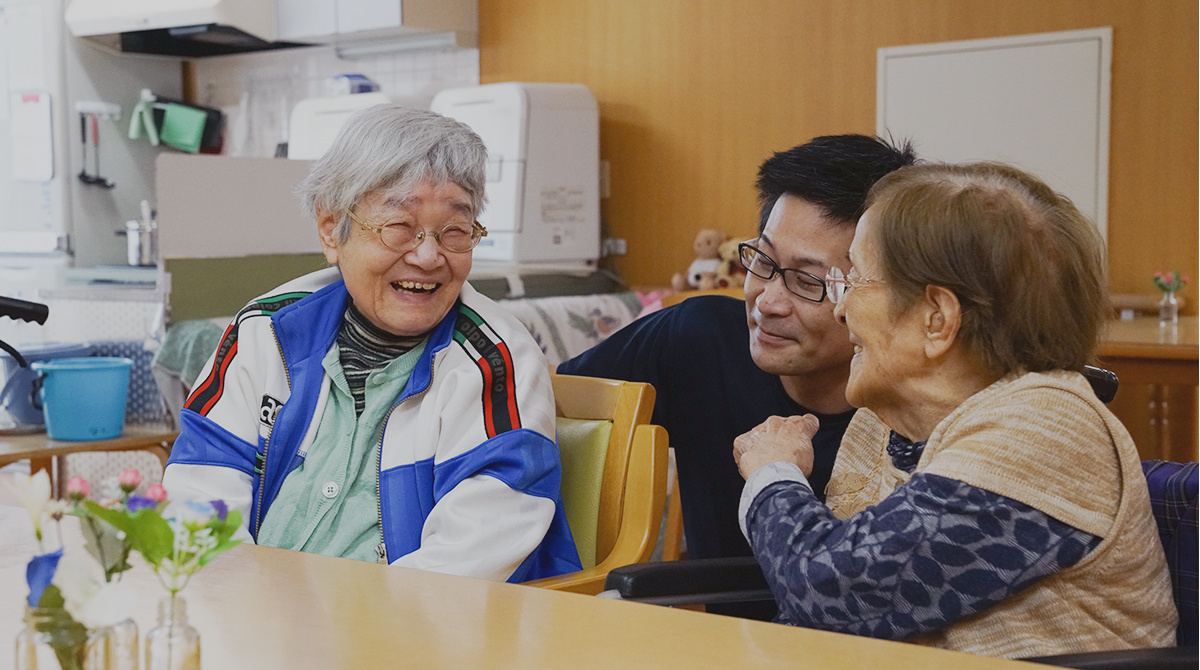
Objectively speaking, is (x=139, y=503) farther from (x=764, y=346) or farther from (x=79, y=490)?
(x=764, y=346)

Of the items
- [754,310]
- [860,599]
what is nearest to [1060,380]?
[860,599]

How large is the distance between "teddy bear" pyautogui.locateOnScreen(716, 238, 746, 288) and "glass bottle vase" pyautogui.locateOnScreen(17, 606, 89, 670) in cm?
391

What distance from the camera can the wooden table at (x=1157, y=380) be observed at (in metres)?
3.15

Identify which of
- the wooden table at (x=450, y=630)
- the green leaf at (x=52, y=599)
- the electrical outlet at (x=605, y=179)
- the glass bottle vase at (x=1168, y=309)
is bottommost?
the glass bottle vase at (x=1168, y=309)

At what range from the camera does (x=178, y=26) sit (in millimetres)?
5328

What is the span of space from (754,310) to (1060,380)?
662 mm

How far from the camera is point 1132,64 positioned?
4.00 metres

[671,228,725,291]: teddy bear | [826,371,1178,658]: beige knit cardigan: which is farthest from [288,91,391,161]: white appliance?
[826,371,1178,658]: beige knit cardigan

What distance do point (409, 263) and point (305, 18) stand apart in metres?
3.96

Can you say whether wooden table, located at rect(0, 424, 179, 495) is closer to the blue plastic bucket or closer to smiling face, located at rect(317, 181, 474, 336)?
the blue plastic bucket

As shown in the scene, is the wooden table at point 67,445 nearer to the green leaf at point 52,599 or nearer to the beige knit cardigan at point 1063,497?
the green leaf at point 52,599

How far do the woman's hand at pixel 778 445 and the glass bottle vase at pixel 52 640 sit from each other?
29.2 inches

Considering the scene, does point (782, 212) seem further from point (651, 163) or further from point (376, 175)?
point (651, 163)

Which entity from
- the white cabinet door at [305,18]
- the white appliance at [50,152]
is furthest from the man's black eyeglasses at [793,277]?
the white appliance at [50,152]
